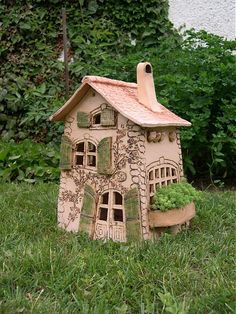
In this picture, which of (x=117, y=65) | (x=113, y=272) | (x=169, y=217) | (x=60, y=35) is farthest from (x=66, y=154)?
(x=60, y=35)

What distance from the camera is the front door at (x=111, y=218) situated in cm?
238

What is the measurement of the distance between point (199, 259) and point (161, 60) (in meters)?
3.24

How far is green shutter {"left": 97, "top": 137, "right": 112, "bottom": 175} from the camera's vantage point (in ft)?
7.86

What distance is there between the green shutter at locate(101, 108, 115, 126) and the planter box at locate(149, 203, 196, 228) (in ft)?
1.71

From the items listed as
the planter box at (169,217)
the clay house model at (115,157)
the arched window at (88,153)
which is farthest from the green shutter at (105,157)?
the planter box at (169,217)

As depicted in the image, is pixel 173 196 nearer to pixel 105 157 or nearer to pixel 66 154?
pixel 105 157

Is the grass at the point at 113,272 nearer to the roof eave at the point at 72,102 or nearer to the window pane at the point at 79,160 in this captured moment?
the window pane at the point at 79,160

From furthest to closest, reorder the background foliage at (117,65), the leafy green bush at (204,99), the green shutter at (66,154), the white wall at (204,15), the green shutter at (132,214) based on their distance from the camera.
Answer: the white wall at (204,15) < the background foliage at (117,65) < the leafy green bush at (204,99) < the green shutter at (66,154) < the green shutter at (132,214)

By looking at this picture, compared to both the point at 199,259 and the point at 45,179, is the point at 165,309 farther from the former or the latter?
the point at 45,179

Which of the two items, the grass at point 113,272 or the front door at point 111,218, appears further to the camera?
the front door at point 111,218

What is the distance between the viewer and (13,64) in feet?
19.9

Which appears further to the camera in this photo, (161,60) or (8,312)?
(161,60)

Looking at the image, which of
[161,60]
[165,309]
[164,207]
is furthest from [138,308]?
[161,60]

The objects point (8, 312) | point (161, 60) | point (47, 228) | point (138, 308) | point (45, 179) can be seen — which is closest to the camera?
point (8, 312)
